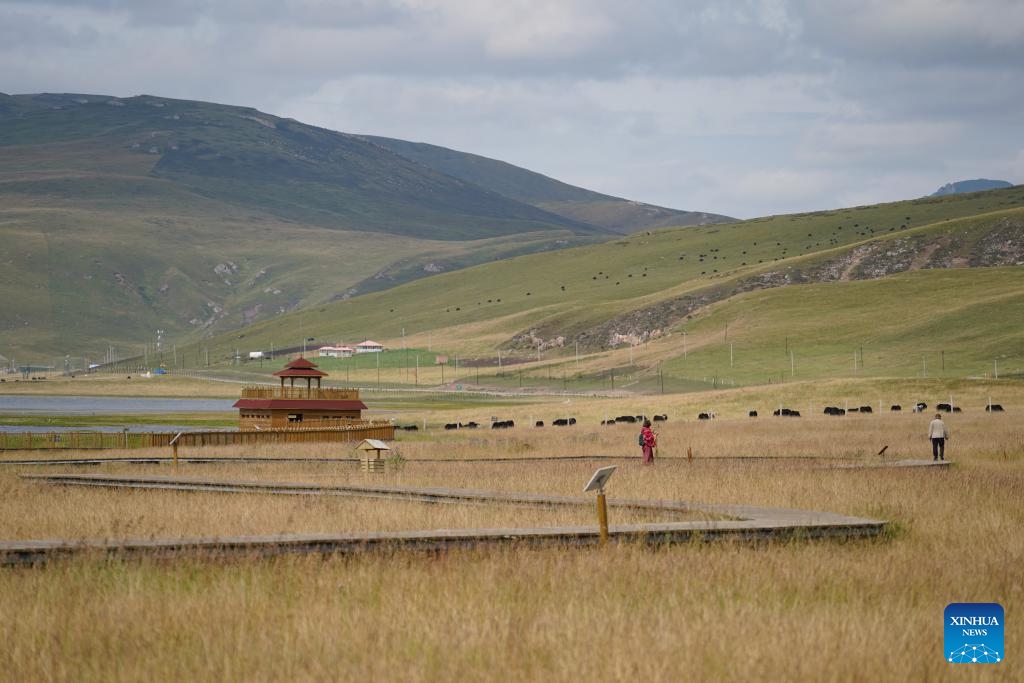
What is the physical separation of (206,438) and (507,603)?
55000 millimetres

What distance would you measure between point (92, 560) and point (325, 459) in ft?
100

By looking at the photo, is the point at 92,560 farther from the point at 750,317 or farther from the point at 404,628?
the point at 750,317

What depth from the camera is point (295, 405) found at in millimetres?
83250

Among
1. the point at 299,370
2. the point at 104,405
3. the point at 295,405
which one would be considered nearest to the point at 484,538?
the point at 295,405

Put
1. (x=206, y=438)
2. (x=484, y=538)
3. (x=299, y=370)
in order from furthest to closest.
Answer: (x=299, y=370) → (x=206, y=438) → (x=484, y=538)

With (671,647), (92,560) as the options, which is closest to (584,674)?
(671,647)

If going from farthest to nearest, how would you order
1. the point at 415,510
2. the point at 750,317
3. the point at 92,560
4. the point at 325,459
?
the point at 750,317 → the point at 325,459 → the point at 415,510 → the point at 92,560

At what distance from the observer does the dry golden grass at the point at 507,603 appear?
11789 mm

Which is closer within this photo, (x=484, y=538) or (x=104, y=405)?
(x=484, y=538)

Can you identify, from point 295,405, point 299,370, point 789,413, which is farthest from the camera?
point 789,413

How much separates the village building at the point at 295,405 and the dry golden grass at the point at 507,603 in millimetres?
57160

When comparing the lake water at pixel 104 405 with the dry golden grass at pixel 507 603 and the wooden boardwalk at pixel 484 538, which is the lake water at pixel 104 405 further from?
the wooden boardwalk at pixel 484 538

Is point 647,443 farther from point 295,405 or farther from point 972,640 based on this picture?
point 295,405

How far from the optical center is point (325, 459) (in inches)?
1853
